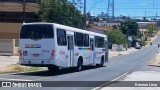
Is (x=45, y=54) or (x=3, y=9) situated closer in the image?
(x=45, y=54)

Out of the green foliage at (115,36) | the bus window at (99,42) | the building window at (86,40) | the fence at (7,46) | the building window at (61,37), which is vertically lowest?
the green foliage at (115,36)

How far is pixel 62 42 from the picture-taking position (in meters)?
26.6

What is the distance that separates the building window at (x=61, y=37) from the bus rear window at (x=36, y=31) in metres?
0.66

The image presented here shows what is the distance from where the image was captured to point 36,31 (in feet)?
85.0

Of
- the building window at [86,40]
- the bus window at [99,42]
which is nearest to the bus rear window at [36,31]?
the building window at [86,40]

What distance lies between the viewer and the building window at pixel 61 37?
2605 cm

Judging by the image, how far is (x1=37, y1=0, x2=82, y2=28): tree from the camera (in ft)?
218

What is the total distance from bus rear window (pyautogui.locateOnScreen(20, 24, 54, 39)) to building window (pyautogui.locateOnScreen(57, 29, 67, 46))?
66 centimetres

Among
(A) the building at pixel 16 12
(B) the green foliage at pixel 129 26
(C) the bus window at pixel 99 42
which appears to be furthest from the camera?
(B) the green foliage at pixel 129 26

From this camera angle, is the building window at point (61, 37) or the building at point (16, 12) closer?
the building window at point (61, 37)

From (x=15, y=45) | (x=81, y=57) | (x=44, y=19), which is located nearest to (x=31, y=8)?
(x=44, y=19)

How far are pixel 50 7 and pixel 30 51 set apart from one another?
42545 millimetres

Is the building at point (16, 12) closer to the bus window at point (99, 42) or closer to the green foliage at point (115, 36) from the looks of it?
the green foliage at point (115, 36)

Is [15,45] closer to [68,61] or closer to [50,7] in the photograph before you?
[50,7]
